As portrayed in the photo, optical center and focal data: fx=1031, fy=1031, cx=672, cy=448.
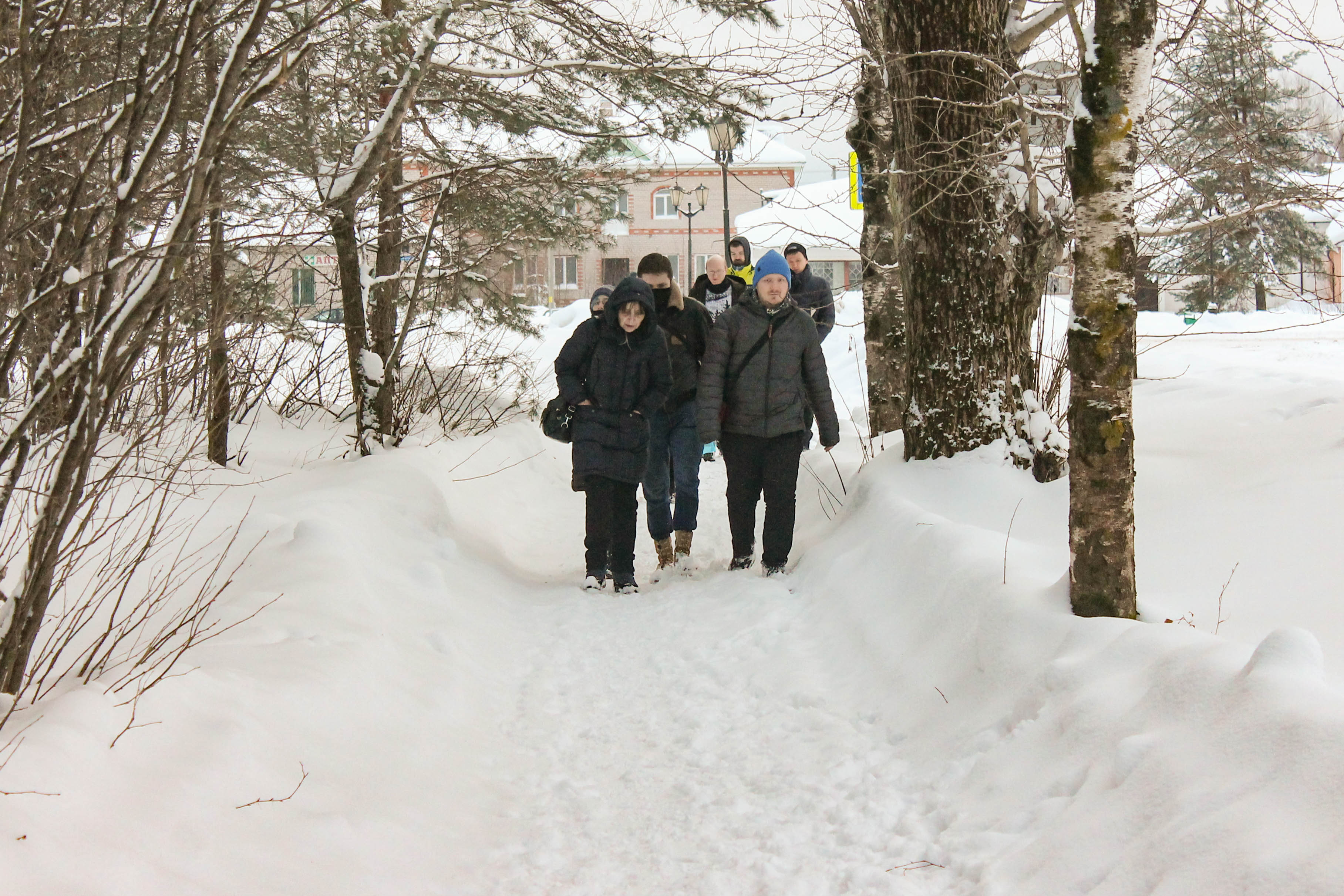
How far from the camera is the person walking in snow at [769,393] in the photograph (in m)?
5.99

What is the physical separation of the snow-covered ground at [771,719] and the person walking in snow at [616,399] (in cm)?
50

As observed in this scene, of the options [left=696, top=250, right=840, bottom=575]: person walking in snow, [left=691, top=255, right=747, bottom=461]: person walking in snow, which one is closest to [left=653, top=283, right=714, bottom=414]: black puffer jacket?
[left=696, top=250, right=840, bottom=575]: person walking in snow

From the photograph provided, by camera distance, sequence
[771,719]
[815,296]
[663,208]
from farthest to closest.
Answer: [663,208], [815,296], [771,719]

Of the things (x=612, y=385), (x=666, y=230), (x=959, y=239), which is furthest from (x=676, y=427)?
(x=666, y=230)

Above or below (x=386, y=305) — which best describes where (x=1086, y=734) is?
below

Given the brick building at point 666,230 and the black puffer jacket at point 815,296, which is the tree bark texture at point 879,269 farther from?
the brick building at point 666,230

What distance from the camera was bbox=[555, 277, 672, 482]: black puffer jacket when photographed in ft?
20.0

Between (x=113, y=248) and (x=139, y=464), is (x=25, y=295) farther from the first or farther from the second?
(x=139, y=464)

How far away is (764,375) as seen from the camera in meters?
5.99

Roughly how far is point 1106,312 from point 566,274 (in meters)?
42.3

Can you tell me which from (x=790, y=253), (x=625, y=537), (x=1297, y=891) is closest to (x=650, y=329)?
(x=625, y=537)

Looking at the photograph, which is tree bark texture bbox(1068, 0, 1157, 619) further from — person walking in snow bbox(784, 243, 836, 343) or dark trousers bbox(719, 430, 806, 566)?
person walking in snow bbox(784, 243, 836, 343)

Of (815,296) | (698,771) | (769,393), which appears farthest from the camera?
(815,296)

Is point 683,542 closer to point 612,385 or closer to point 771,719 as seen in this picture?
point 612,385
